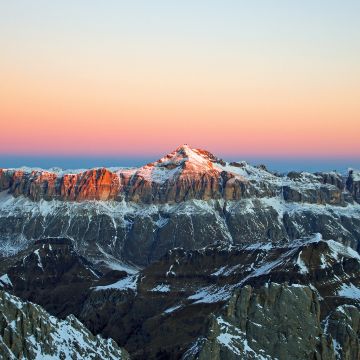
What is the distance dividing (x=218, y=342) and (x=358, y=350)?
37.8 m

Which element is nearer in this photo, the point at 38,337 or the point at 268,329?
the point at 38,337

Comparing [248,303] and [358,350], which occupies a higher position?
[248,303]

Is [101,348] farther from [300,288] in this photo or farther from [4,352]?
[300,288]

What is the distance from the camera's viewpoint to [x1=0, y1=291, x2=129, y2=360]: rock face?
164 m

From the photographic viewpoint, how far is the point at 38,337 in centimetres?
16900

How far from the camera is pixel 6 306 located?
171250 millimetres

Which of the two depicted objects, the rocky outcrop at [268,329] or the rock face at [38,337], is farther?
the rocky outcrop at [268,329]

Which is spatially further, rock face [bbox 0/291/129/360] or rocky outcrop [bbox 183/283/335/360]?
rocky outcrop [bbox 183/283/335/360]

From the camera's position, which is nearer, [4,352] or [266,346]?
[4,352]

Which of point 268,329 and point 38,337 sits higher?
point 38,337

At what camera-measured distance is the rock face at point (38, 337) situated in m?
164

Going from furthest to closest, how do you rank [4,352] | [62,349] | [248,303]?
[248,303] < [62,349] < [4,352]


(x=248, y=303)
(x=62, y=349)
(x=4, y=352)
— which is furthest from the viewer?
(x=248, y=303)

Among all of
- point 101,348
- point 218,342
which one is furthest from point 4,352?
point 218,342
